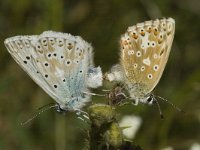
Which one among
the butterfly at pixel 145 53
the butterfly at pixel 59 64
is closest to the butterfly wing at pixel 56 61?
the butterfly at pixel 59 64

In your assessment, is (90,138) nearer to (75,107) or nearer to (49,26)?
(75,107)

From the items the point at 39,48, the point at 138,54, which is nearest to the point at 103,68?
the point at 138,54

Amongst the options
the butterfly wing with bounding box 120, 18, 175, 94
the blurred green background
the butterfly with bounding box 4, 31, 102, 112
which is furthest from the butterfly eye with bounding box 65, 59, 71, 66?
the blurred green background

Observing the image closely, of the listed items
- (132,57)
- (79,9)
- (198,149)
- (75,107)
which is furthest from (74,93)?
(79,9)

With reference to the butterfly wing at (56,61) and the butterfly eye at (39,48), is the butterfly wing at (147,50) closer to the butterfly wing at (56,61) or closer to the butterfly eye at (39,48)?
the butterfly wing at (56,61)

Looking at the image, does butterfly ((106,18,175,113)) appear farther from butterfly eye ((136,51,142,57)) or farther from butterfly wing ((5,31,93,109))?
butterfly wing ((5,31,93,109))

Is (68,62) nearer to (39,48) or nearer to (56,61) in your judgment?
(56,61)
